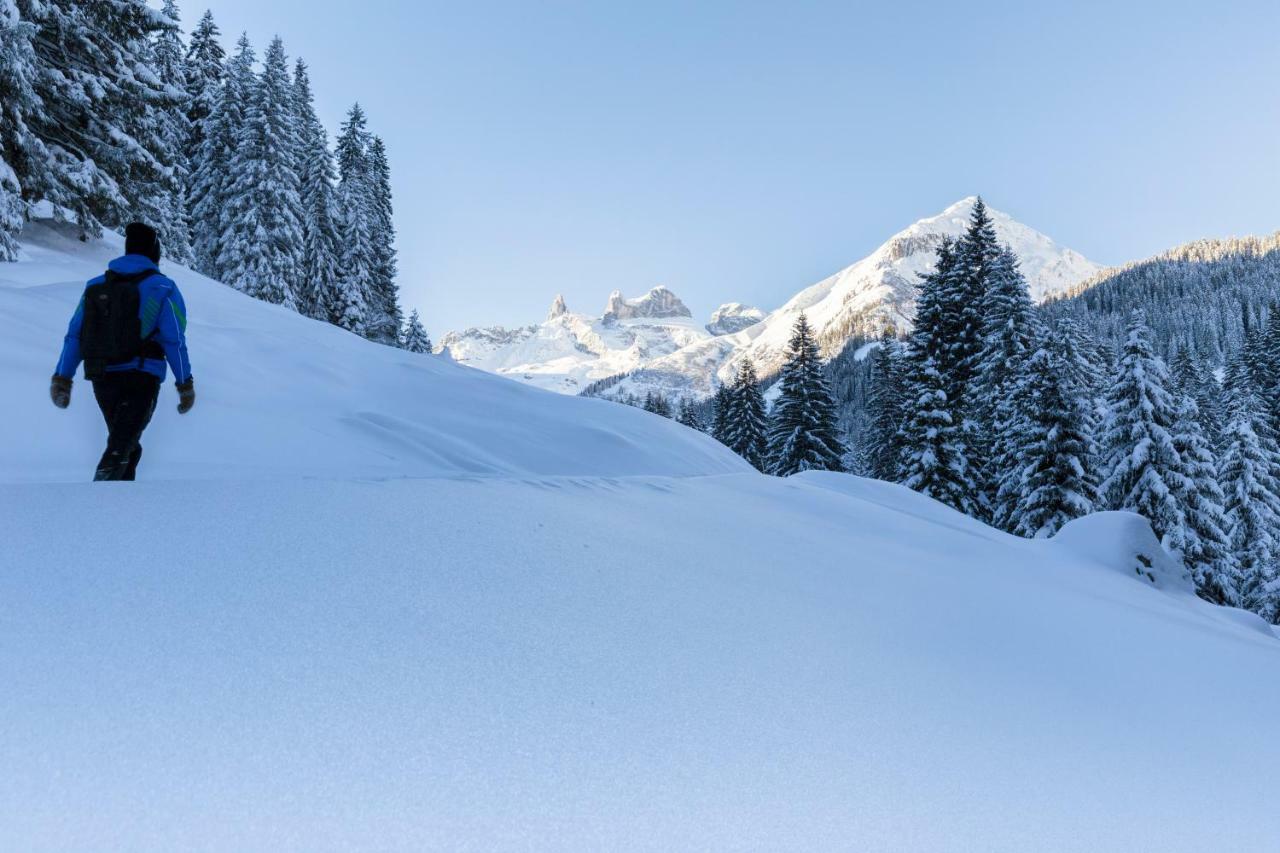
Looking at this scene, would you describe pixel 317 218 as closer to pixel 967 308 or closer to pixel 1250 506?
pixel 967 308

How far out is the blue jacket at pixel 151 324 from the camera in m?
4.11

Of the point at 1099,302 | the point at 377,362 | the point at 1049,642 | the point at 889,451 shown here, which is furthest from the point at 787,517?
the point at 1099,302

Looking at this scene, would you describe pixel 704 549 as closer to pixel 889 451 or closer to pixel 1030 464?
pixel 1030 464

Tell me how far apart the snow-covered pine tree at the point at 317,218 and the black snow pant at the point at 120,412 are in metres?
29.1

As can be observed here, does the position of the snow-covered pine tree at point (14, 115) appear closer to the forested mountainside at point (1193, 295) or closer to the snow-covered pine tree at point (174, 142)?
the snow-covered pine tree at point (174, 142)

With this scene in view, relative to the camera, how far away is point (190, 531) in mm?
2779

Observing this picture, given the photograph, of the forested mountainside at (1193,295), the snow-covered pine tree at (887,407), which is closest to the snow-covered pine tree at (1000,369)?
the snow-covered pine tree at (887,407)

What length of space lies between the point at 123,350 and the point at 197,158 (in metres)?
31.2

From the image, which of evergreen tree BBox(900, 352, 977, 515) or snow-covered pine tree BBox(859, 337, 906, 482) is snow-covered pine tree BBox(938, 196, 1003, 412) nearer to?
evergreen tree BBox(900, 352, 977, 515)

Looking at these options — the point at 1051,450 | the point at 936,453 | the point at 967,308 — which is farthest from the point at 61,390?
the point at 967,308

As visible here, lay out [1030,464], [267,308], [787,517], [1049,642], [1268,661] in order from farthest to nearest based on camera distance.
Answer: [1030,464], [267,308], [787,517], [1268,661], [1049,642]

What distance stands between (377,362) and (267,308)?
3190 millimetres

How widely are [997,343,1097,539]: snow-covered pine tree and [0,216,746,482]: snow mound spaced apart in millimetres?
14287

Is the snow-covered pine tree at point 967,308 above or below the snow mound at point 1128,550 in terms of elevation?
above
